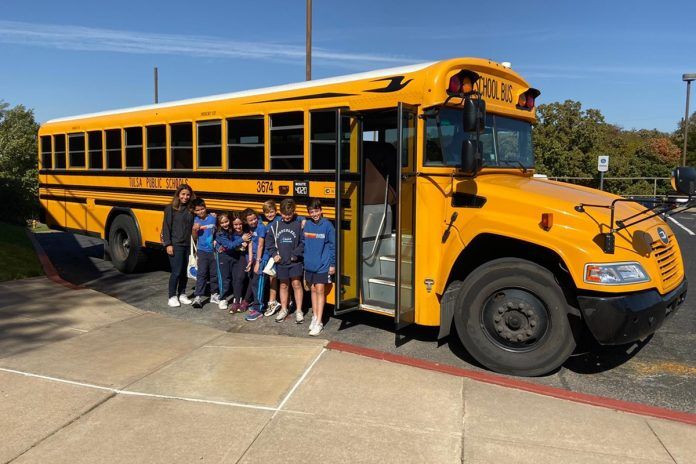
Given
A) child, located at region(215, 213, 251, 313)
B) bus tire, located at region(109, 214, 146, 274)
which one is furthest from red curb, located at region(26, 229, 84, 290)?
child, located at region(215, 213, 251, 313)

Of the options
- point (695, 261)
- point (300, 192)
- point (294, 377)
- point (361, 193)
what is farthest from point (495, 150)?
point (695, 261)

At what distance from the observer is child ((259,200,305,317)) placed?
5691 mm

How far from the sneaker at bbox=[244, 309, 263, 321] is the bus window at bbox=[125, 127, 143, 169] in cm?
316

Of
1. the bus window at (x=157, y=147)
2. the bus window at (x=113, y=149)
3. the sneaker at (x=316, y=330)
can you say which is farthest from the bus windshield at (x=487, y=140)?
the bus window at (x=113, y=149)

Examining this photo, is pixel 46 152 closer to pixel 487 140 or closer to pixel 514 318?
pixel 487 140

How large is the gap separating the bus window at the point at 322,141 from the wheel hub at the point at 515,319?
2114mm

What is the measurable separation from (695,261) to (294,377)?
8.51 m

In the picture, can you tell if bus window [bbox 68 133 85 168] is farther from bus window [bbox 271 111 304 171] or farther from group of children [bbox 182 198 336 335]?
bus window [bbox 271 111 304 171]

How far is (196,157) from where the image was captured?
688cm

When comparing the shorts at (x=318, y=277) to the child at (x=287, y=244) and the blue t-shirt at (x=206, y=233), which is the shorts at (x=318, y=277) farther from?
the blue t-shirt at (x=206, y=233)

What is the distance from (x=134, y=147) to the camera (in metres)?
7.86

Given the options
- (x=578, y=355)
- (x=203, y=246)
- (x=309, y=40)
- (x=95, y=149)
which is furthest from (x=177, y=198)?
(x=309, y=40)

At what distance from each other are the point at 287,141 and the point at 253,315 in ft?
6.44

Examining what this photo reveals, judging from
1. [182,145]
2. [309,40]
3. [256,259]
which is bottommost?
[256,259]
